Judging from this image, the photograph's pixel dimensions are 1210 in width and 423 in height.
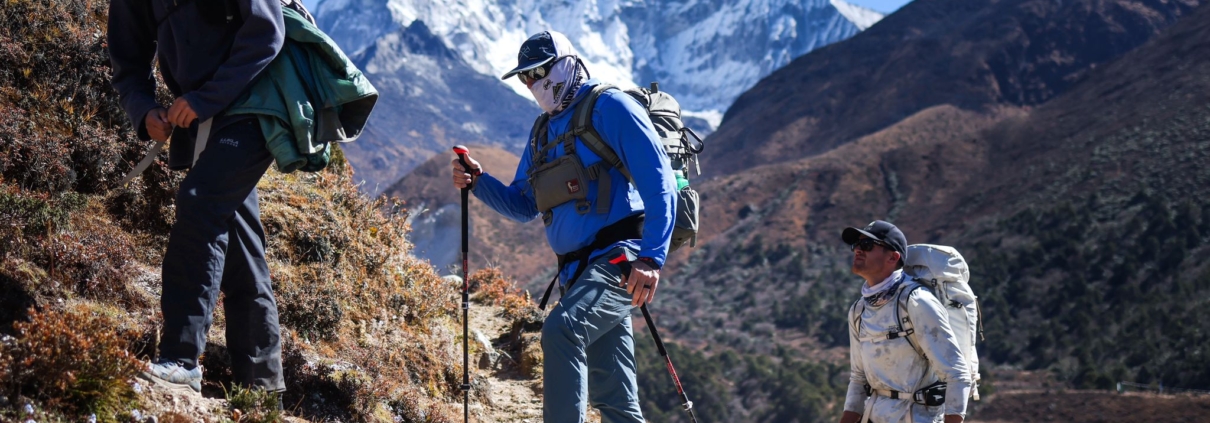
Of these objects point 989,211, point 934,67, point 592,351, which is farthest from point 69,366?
point 934,67

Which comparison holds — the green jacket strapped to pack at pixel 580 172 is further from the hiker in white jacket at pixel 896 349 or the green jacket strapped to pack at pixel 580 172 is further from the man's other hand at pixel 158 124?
the man's other hand at pixel 158 124

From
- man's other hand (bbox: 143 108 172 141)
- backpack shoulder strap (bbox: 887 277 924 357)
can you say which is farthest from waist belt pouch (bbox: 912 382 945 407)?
man's other hand (bbox: 143 108 172 141)

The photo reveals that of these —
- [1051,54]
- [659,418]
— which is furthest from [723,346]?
[1051,54]

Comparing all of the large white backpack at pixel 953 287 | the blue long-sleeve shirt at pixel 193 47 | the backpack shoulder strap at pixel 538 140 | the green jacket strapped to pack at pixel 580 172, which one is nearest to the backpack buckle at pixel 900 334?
the large white backpack at pixel 953 287

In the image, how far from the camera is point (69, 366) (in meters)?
3.18

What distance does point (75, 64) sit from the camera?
5754mm

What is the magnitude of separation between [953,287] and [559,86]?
2.15 m

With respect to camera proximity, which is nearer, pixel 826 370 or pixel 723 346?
pixel 826 370

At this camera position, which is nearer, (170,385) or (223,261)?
(170,385)

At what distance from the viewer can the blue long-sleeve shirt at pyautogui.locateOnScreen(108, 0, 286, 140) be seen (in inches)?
141

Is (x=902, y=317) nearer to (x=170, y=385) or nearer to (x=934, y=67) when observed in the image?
(x=170, y=385)

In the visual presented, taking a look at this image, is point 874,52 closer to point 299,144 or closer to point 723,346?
point 723,346

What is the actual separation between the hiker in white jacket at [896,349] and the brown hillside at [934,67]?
82779 mm

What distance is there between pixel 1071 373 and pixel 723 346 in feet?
62.0
